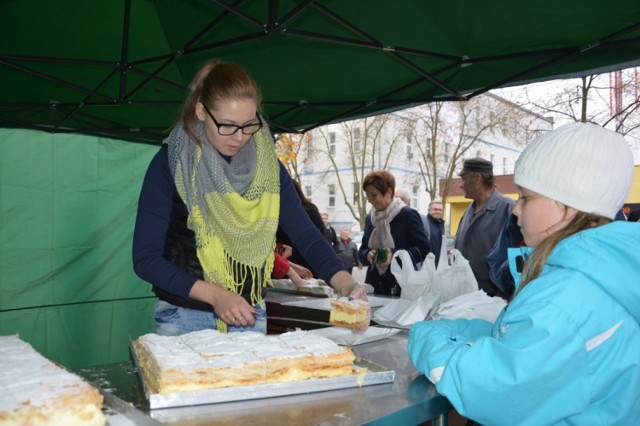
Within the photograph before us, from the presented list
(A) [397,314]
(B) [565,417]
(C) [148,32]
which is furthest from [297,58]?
(B) [565,417]

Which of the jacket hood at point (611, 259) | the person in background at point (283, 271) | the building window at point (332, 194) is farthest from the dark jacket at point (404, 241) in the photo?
the building window at point (332, 194)

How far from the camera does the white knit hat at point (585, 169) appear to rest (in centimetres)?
139

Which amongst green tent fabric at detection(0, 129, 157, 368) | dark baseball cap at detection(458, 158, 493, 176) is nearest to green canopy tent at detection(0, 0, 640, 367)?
green tent fabric at detection(0, 129, 157, 368)

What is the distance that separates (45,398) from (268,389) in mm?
526

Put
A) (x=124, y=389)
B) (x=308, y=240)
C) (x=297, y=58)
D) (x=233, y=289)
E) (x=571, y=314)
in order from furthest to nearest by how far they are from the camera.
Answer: (x=297, y=58)
(x=308, y=240)
(x=233, y=289)
(x=124, y=389)
(x=571, y=314)

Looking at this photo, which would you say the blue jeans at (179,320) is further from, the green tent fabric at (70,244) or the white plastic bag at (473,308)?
the green tent fabric at (70,244)

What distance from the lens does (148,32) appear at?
157 inches

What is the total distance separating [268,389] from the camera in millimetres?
1362

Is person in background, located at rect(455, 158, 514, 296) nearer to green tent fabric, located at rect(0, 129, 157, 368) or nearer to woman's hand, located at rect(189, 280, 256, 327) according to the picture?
woman's hand, located at rect(189, 280, 256, 327)

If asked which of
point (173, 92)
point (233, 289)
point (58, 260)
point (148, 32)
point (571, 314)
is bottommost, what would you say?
point (58, 260)

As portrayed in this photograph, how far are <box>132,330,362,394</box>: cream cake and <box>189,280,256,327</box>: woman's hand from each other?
0.14 m

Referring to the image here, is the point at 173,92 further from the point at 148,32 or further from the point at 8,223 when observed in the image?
the point at 8,223

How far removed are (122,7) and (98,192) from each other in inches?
91.3

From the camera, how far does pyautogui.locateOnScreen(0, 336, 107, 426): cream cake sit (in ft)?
3.24
